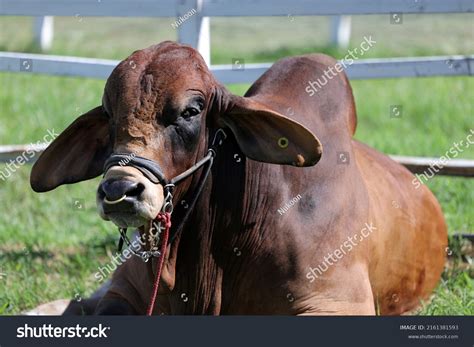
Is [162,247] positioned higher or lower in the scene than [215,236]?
lower

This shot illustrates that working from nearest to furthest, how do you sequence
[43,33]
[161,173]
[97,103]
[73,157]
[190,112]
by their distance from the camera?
[161,173] → [190,112] → [73,157] → [97,103] → [43,33]

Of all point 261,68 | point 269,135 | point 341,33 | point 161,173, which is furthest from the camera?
point 341,33

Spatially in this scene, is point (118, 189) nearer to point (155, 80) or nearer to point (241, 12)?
point (155, 80)

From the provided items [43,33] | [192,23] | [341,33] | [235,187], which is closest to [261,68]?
[192,23]

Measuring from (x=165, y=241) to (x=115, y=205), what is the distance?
422mm

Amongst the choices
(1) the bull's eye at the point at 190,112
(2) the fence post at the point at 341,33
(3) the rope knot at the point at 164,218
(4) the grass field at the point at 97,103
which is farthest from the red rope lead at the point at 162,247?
(2) the fence post at the point at 341,33

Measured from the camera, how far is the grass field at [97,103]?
20.9ft

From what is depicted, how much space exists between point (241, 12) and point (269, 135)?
202 centimetres

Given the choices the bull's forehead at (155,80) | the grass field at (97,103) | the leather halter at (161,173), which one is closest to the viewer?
the leather halter at (161,173)

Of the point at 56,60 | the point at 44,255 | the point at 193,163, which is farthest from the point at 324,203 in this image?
the point at 56,60

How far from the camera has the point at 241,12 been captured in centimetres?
659

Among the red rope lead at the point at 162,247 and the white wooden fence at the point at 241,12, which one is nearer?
the red rope lead at the point at 162,247

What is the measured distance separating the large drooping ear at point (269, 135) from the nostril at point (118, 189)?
2.17 ft

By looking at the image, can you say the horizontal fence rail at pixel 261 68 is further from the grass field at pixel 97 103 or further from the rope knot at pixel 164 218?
the rope knot at pixel 164 218
